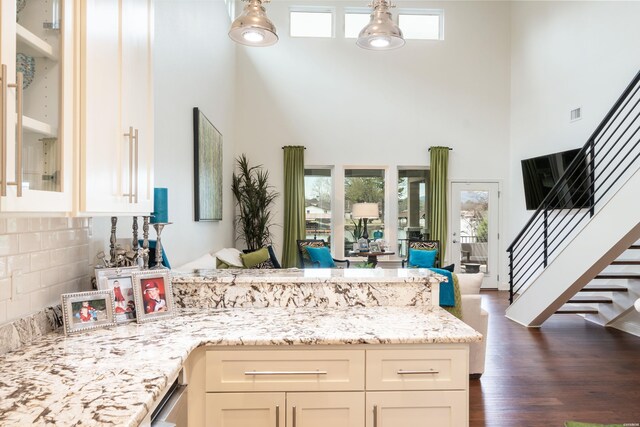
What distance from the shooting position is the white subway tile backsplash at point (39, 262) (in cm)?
144

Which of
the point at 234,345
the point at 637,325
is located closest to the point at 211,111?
the point at 234,345

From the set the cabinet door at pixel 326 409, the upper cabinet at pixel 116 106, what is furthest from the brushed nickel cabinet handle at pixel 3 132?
the cabinet door at pixel 326 409

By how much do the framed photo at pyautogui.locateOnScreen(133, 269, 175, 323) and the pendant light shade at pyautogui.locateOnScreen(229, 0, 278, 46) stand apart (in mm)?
1391

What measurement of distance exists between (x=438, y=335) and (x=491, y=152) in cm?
694

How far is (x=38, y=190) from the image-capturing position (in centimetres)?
107

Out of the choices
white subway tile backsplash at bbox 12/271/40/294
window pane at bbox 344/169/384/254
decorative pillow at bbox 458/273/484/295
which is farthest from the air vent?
white subway tile backsplash at bbox 12/271/40/294

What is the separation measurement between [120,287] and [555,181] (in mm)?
6183

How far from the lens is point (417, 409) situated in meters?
1.61

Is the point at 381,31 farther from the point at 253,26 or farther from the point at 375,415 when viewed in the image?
the point at 375,415

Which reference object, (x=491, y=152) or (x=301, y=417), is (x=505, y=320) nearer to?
(x=491, y=152)

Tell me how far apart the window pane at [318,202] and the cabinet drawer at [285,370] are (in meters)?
6.25

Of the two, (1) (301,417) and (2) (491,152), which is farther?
(2) (491,152)

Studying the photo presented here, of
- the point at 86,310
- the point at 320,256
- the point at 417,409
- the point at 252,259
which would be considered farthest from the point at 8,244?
the point at 320,256

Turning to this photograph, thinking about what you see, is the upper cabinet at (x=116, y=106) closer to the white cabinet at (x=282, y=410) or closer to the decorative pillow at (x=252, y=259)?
the white cabinet at (x=282, y=410)
